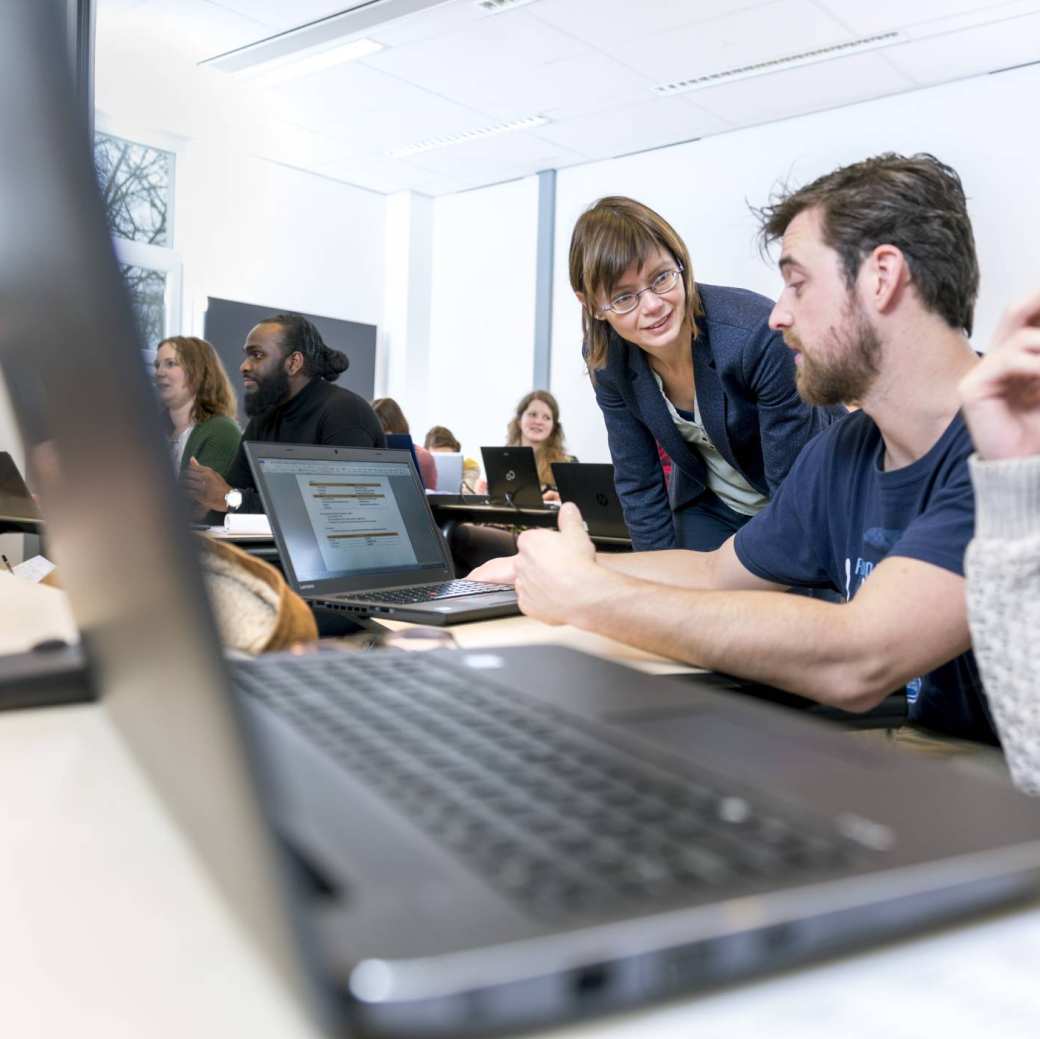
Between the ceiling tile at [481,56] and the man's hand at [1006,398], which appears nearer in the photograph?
the man's hand at [1006,398]

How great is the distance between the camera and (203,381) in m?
3.46

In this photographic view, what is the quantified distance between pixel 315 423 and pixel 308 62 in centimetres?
338

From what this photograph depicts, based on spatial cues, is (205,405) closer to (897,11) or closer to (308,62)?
(308,62)

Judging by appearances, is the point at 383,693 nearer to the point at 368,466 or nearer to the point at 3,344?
the point at 3,344

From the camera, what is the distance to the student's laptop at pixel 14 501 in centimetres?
255

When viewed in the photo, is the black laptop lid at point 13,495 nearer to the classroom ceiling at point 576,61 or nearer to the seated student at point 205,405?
the seated student at point 205,405

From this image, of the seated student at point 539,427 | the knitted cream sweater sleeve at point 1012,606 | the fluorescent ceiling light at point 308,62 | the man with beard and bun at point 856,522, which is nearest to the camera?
the knitted cream sweater sleeve at point 1012,606

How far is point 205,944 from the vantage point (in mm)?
331

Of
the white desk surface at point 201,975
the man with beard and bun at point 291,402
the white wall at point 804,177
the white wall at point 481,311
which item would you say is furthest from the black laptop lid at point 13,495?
the white wall at point 481,311

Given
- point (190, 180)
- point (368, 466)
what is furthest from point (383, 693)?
point (190, 180)

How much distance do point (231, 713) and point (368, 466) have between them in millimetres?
1354

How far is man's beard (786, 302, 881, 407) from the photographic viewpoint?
1.29 meters

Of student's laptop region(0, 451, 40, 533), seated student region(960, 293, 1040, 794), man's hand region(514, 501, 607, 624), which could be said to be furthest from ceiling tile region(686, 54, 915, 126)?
seated student region(960, 293, 1040, 794)

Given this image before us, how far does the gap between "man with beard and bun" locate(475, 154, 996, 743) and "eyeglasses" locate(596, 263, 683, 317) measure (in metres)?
0.52
